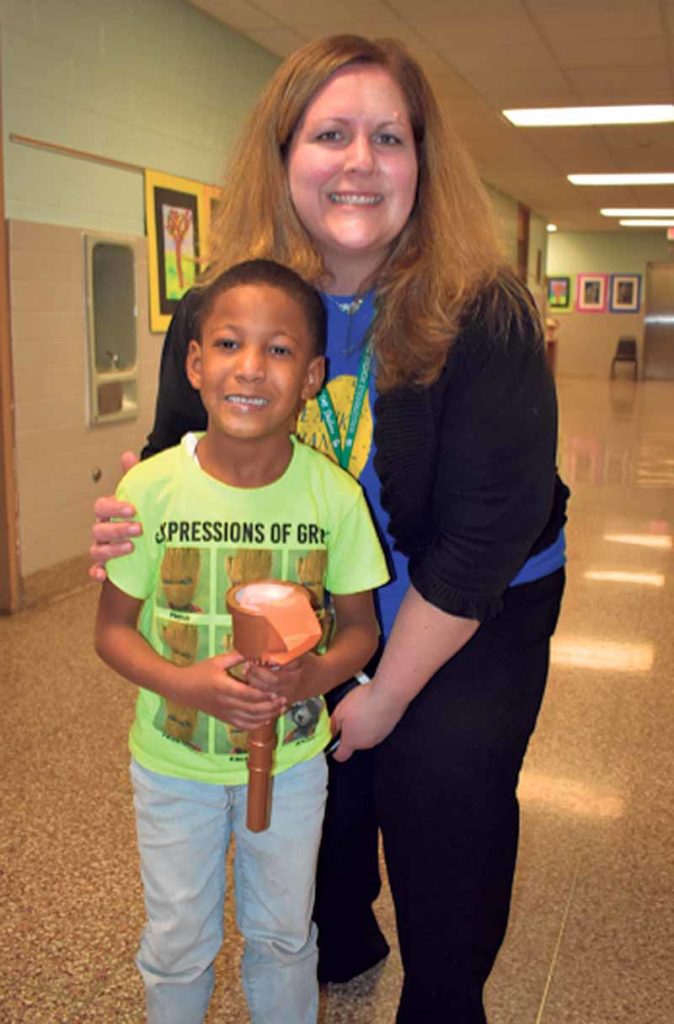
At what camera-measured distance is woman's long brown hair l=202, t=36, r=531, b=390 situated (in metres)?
1.38

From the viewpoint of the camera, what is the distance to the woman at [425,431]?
1.36 metres

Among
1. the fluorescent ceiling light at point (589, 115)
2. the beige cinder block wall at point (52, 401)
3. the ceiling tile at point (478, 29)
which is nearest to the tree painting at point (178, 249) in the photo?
the beige cinder block wall at point (52, 401)

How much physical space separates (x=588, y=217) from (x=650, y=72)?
10717 mm

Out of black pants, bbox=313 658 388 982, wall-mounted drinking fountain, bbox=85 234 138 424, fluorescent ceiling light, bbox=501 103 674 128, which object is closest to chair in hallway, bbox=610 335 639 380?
fluorescent ceiling light, bbox=501 103 674 128

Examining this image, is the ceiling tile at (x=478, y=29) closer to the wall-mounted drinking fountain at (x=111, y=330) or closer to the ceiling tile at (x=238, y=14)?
the ceiling tile at (x=238, y=14)

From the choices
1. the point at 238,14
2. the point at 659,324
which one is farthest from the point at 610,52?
the point at 659,324

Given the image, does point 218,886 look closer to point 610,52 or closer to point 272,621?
point 272,621

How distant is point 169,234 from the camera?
5473 millimetres

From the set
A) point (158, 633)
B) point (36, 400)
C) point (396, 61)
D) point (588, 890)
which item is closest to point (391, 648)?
point (158, 633)

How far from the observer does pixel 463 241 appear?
4.70ft

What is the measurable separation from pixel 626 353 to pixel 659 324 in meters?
0.89

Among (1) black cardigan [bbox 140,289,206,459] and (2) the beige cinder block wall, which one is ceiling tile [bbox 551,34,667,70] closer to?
(2) the beige cinder block wall

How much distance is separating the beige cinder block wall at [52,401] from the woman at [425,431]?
2953mm

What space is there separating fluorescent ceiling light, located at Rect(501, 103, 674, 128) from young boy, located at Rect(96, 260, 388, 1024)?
7763mm
